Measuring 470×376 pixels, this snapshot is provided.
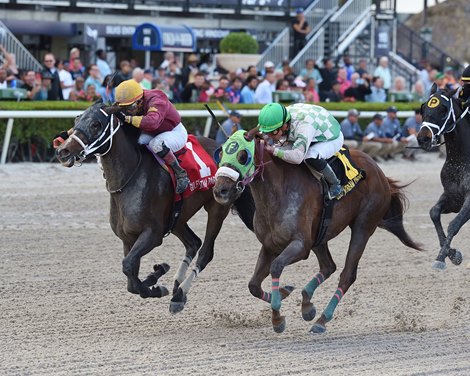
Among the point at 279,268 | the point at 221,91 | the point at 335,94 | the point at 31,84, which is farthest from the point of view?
the point at 335,94

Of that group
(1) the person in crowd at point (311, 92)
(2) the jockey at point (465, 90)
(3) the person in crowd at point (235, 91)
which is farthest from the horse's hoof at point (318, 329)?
(1) the person in crowd at point (311, 92)

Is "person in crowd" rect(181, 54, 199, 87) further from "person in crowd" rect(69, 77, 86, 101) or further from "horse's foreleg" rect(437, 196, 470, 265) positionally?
"horse's foreleg" rect(437, 196, 470, 265)

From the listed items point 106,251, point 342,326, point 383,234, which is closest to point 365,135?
point 383,234

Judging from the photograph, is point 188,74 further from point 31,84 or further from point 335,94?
point 31,84

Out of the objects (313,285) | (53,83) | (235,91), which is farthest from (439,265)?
(235,91)

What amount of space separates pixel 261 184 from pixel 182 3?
16.3 m

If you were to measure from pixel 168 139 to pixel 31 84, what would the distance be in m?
8.40

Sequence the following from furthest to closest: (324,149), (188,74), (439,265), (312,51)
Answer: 1. (312,51)
2. (188,74)
3. (439,265)
4. (324,149)

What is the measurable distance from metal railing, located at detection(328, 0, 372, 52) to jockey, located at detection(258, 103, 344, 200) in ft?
54.9

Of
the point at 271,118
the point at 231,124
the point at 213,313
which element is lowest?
the point at 213,313

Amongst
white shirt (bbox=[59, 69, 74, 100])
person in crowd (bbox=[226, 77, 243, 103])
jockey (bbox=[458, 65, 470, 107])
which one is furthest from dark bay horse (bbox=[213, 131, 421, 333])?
person in crowd (bbox=[226, 77, 243, 103])

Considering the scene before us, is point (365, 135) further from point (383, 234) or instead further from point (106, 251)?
point (106, 251)

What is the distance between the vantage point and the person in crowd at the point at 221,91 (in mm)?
16438

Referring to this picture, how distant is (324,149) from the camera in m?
6.90
